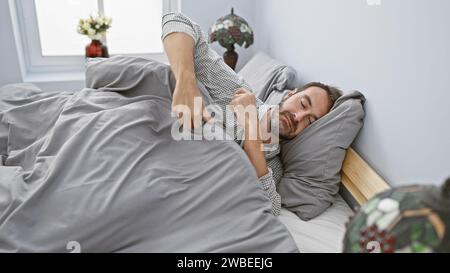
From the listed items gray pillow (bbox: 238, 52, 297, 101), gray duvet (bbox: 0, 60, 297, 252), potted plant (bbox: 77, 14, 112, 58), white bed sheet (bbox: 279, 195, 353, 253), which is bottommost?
white bed sheet (bbox: 279, 195, 353, 253)

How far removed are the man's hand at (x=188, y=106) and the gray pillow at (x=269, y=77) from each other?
57cm

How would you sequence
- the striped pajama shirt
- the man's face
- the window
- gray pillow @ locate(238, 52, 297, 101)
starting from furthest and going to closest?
1. the window
2. gray pillow @ locate(238, 52, 297, 101)
3. the striped pajama shirt
4. the man's face

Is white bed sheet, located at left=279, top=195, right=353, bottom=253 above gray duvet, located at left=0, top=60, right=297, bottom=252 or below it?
below

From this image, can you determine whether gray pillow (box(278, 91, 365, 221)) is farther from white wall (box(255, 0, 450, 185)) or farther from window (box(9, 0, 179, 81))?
window (box(9, 0, 179, 81))

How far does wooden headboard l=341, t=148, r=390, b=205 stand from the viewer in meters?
1.08

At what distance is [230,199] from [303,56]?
97cm

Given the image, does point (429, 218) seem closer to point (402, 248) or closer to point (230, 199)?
point (402, 248)

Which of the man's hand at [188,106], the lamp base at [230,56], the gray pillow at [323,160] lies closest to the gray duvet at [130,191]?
the man's hand at [188,106]

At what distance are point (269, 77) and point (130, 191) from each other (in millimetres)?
1055

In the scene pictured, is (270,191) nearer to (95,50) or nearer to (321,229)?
(321,229)

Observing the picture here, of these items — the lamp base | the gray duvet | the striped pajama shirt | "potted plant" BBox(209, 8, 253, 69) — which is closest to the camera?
the gray duvet

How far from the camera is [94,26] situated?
2.13m

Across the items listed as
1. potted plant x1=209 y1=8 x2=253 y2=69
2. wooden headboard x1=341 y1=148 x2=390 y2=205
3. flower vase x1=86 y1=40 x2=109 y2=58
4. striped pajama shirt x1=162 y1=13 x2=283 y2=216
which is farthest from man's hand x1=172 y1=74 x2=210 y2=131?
flower vase x1=86 y1=40 x2=109 y2=58

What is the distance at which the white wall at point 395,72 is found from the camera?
88 cm
